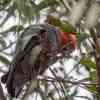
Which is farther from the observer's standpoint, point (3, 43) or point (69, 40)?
point (3, 43)

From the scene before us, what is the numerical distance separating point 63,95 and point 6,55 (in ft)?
1.28

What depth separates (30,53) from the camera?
1.10 meters

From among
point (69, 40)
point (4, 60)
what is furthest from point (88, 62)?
point (4, 60)

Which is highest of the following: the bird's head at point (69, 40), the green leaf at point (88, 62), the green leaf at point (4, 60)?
the bird's head at point (69, 40)

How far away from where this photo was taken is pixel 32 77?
1.12 metres

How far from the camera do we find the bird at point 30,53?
1.09 metres

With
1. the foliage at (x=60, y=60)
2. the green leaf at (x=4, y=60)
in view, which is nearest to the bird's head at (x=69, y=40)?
the foliage at (x=60, y=60)

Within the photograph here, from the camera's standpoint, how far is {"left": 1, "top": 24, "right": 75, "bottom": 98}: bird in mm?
1092

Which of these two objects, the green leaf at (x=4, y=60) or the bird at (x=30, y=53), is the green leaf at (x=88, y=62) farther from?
the green leaf at (x=4, y=60)

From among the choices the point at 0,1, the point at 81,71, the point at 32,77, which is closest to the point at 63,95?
the point at 32,77

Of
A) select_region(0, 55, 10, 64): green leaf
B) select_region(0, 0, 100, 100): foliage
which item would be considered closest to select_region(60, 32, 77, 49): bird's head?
select_region(0, 0, 100, 100): foliage

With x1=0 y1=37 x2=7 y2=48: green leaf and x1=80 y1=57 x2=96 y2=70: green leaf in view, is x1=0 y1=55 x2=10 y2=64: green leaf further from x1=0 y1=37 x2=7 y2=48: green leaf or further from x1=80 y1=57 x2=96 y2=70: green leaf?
x1=80 y1=57 x2=96 y2=70: green leaf

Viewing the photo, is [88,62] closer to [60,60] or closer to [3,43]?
[60,60]

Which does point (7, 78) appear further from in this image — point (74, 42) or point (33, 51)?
point (74, 42)
